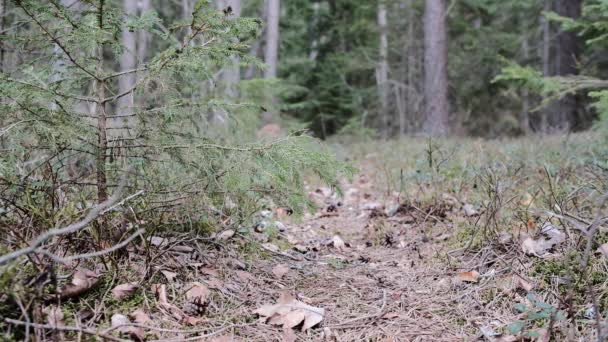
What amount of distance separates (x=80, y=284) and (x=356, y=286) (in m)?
1.48

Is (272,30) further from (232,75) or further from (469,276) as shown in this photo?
(469,276)

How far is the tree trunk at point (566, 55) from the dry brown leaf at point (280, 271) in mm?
9902

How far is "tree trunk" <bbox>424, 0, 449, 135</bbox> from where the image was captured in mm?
10305

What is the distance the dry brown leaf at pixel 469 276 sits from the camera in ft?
7.86

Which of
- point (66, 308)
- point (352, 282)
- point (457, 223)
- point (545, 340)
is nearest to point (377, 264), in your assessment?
point (352, 282)

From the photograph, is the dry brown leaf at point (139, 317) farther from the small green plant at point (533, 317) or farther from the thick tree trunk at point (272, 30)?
the thick tree trunk at point (272, 30)

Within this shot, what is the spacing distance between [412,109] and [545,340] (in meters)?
16.7

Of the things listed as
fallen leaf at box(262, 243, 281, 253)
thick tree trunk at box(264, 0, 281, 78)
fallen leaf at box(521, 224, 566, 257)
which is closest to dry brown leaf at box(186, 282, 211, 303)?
fallen leaf at box(262, 243, 281, 253)

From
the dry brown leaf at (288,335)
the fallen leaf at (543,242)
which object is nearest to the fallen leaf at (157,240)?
the dry brown leaf at (288,335)

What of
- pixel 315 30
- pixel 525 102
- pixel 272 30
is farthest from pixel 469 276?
pixel 525 102

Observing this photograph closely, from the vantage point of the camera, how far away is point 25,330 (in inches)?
58.5

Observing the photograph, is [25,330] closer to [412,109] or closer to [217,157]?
[217,157]

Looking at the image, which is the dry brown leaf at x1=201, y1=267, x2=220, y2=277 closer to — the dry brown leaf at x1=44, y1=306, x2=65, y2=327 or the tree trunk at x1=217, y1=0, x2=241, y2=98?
the dry brown leaf at x1=44, y1=306, x2=65, y2=327

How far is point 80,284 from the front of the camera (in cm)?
179
